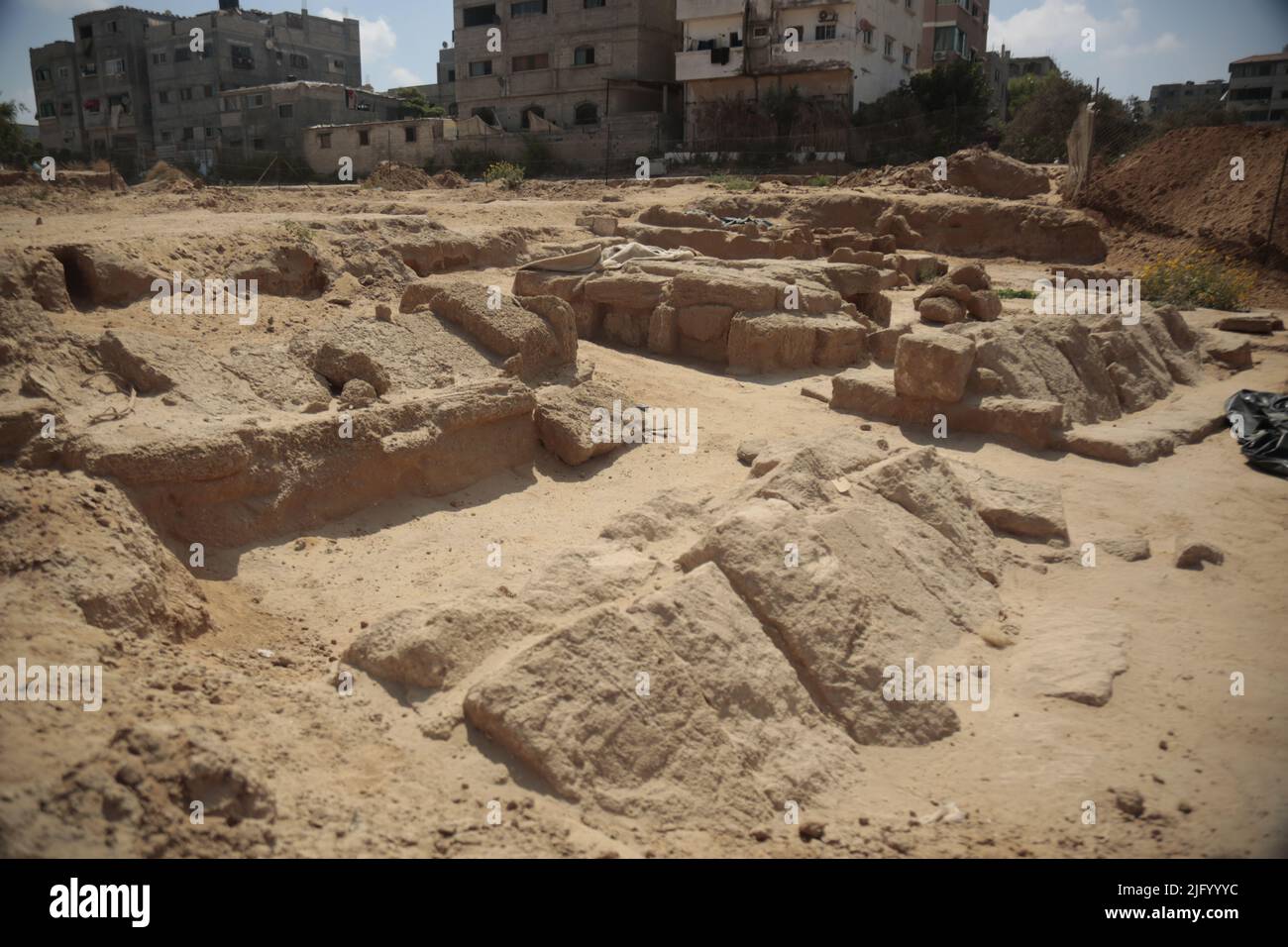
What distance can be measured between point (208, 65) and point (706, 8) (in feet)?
69.4

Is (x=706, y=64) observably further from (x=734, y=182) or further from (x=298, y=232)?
(x=298, y=232)

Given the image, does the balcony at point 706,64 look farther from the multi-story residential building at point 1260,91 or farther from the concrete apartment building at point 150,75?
the concrete apartment building at point 150,75

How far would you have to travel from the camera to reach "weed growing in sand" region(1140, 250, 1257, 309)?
12.3 m

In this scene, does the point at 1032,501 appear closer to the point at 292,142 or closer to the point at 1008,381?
the point at 1008,381

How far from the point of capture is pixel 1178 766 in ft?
11.9

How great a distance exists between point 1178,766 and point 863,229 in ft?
50.3

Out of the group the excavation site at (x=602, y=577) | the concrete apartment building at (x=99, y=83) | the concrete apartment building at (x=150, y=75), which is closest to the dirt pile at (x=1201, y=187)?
the excavation site at (x=602, y=577)

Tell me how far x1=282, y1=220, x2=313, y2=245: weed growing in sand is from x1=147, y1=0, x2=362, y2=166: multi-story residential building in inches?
1183

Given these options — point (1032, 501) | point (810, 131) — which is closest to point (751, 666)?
point (1032, 501)

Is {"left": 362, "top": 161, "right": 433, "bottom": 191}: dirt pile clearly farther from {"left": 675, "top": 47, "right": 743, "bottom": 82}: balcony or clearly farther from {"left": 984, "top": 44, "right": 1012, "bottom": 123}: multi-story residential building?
{"left": 984, "top": 44, "right": 1012, "bottom": 123}: multi-story residential building

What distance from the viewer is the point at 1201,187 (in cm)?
1593

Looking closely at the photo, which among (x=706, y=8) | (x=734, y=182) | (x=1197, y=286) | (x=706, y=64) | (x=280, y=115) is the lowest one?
(x=1197, y=286)

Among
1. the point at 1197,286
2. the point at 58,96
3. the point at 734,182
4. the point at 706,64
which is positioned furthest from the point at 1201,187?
the point at 58,96

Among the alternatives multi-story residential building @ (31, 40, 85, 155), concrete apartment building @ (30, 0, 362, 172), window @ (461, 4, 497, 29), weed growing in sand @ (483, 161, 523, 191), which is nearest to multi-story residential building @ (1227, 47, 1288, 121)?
weed growing in sand @ (483, 161, 523, 191)
